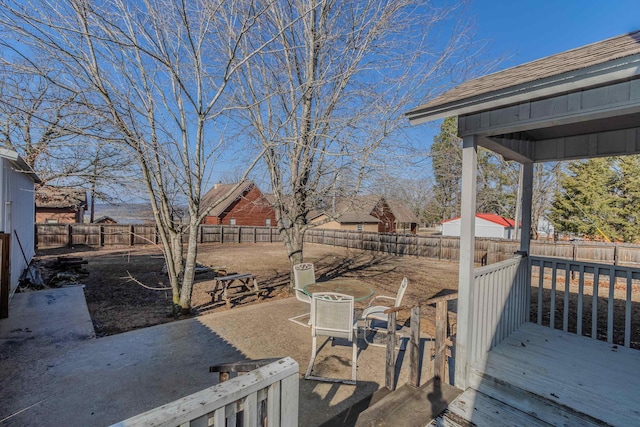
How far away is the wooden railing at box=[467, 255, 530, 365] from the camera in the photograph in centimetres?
290

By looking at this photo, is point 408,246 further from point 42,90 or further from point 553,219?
point 42,90

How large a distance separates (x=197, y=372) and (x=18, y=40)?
5.13 metres

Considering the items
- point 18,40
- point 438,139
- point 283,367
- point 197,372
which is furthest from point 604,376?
point 438,139

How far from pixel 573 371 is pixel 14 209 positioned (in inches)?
439

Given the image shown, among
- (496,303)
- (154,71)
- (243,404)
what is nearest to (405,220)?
(154,71)

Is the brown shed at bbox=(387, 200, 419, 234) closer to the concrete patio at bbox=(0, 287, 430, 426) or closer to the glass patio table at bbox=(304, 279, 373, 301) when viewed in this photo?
the glass patio table at bbox=(304, 279, 373, 301)

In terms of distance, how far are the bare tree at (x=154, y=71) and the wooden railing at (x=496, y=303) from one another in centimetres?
453

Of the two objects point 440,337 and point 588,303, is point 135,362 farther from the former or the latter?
point 588,303

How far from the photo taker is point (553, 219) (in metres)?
17.8

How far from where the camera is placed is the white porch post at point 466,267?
2787 millimetres

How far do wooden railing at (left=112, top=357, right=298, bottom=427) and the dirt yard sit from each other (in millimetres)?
5065

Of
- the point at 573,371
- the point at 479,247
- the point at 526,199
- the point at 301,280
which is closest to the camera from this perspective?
the point at 573,371

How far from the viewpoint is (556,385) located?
255cm

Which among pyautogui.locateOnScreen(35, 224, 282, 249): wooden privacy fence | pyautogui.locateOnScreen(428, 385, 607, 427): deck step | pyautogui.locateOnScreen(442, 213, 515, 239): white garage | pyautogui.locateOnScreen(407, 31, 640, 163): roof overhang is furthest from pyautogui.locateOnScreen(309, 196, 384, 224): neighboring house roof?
pyautogui.locateOnScreen(442, 213, 515, 239): white garage
